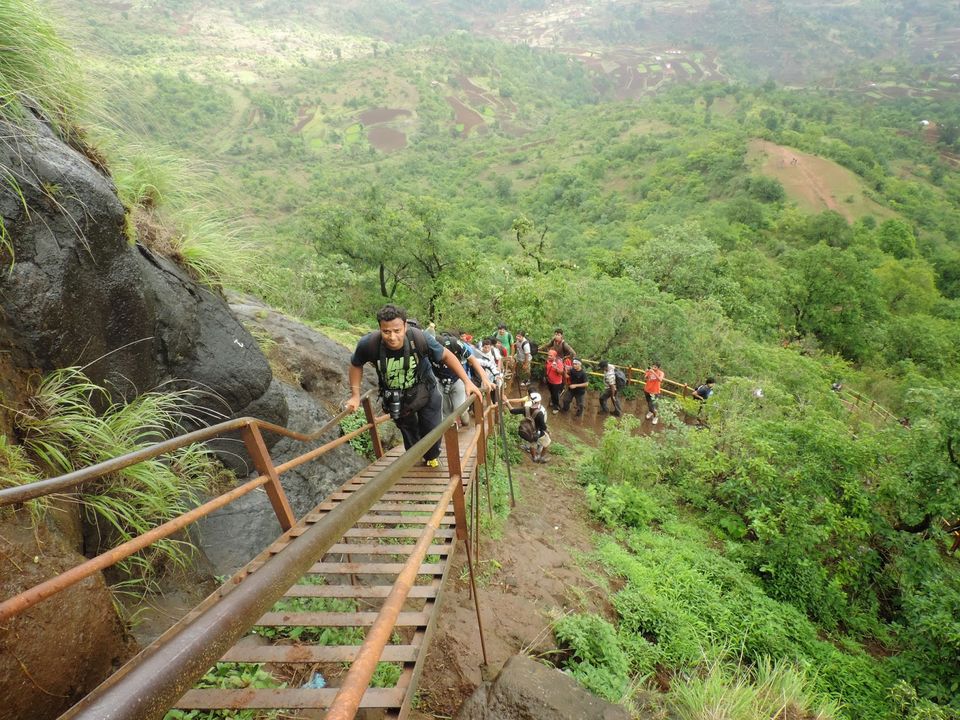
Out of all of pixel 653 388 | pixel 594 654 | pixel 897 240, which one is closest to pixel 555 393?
pixel 653 388

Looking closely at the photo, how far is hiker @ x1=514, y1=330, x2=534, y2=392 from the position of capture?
10.9 metres

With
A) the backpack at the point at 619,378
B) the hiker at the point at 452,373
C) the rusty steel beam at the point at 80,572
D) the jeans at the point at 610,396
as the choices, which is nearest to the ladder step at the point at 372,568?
the rusty steel beam at the point at 80,572

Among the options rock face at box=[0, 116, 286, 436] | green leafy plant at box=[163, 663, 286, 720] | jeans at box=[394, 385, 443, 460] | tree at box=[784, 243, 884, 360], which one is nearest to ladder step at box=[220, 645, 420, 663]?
green leafy plant at box=[163, 663, 286, 720]

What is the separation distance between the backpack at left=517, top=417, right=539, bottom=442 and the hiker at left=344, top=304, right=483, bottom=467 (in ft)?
12.3

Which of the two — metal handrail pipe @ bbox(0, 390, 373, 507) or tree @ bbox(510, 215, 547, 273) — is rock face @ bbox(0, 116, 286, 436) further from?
tree @ bbox(510, 215, 547, 273)

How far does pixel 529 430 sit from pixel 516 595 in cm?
384

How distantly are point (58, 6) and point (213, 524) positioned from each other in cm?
454

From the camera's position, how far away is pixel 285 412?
5.04 metres

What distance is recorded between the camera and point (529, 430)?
7.71 meters

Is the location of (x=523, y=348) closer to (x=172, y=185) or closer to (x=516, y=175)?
(x=172, y=185)

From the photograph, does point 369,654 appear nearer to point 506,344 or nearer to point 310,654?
point 310,654

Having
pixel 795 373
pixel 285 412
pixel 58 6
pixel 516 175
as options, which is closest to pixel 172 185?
pixel 58 6

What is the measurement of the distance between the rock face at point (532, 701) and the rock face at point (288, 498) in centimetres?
202

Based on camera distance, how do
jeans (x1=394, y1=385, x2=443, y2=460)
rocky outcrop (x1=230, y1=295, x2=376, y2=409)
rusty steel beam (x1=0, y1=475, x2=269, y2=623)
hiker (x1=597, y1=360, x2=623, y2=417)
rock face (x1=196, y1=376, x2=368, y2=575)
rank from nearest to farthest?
1. rusty steel beam (x1=0, y1=475, x2=269, y2=623)
2. rock face (x1=196, y1=376, x2=368, y2=575)
3. jeans (x1=394, y1=385, x2=443, y2=460)
4. rocky outcrop (x1=230, y1=295, x2=376, y2=409)
5. hiker (x1=597, y1=360, x2=623, y2=417)
